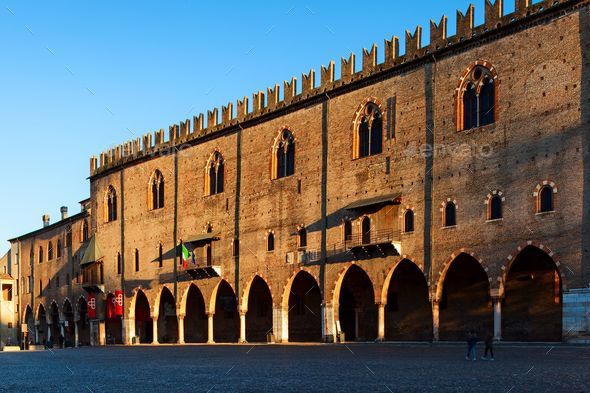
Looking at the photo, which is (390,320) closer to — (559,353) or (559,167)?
(559,167)

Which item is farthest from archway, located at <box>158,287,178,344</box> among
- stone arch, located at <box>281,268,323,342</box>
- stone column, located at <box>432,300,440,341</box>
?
stone column, located at <box>432,300,440,341</box>

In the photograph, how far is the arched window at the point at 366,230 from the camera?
1368 inches

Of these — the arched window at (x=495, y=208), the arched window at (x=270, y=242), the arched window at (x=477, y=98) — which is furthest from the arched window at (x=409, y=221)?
the arched window at (x=270, y=242)

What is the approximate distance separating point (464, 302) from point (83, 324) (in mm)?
33397

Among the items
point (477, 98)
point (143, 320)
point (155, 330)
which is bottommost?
point (155, 330)

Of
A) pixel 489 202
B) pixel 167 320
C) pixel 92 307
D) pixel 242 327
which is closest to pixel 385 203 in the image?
pixel 489 202

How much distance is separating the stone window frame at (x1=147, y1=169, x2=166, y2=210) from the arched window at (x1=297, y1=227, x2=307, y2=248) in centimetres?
1234

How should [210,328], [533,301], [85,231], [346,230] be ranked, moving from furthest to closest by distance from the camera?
[85,231] < [210,328] < [346,230] < [533,301]

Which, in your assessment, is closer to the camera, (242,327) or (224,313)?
(242,327)

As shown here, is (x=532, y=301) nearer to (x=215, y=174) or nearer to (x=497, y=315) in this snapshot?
(x=497, y=315)

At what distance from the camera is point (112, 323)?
5538 cm

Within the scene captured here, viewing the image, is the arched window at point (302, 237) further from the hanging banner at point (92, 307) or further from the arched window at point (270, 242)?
the hanging banner at point (92, 307)

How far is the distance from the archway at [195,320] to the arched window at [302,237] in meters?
11.7

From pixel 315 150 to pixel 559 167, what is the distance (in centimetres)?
1257
